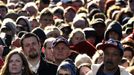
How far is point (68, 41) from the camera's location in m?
15.2

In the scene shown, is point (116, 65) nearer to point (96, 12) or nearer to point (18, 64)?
point (18, 64)

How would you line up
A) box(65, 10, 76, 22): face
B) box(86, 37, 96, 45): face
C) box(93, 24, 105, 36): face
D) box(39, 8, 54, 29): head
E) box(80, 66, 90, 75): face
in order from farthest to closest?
box(65, 10, 76, 22): face < box(39, 8, 54, 29): head < box(93, 24, 105, 36): face < box(86, 37, 96, 45): face < box(80, 66, 90, 75): face

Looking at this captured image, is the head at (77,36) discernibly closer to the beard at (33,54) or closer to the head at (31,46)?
the head at (31,46)

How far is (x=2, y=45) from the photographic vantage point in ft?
48.5

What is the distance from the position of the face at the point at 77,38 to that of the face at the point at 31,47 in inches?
88.1

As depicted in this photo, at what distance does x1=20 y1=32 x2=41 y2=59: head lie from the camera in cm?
1267

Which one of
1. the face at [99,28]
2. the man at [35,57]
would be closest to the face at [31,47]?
the man at [35,57]

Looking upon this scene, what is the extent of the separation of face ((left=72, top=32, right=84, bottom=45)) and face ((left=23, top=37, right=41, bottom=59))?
2.24 metres

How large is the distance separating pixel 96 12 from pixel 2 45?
14.2ft

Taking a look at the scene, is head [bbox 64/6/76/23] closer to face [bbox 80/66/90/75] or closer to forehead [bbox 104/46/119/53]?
face [bbox 80/66/90/75]

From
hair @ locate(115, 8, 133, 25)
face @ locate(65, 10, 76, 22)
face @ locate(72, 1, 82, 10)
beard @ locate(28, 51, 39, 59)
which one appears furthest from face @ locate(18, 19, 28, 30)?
face @ locate(72, 1, 82, 10)

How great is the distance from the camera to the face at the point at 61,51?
42.7ft

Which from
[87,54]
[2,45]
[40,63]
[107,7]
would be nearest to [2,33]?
[2,45]

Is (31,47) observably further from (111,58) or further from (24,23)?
(24,23)
